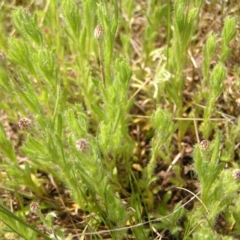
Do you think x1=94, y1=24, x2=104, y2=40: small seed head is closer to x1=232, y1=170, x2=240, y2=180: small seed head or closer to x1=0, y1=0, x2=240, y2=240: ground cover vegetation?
x1=0, y1=0, x2=240, y2=240: ground cover vegetation

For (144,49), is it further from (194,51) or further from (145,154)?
(145,154)

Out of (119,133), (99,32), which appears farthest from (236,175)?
(99,32)

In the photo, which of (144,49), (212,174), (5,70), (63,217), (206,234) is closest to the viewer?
(206,234)

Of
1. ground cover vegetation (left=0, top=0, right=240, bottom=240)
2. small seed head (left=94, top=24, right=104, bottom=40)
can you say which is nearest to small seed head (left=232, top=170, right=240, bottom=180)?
ground cover vegetation (left=0, top=0, right=240, bottom=240)

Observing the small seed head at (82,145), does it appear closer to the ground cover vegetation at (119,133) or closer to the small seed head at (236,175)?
the ground cover vegetation at (119,133)

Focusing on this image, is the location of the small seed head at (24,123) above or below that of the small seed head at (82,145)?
above

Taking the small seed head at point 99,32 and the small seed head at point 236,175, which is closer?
the small seed head at point 236,175

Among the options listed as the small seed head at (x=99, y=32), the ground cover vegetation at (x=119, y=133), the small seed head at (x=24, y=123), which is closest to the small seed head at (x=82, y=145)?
the ground cover vegetation at (x=119, y=133)

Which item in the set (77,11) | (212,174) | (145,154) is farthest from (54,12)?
(212,174)
